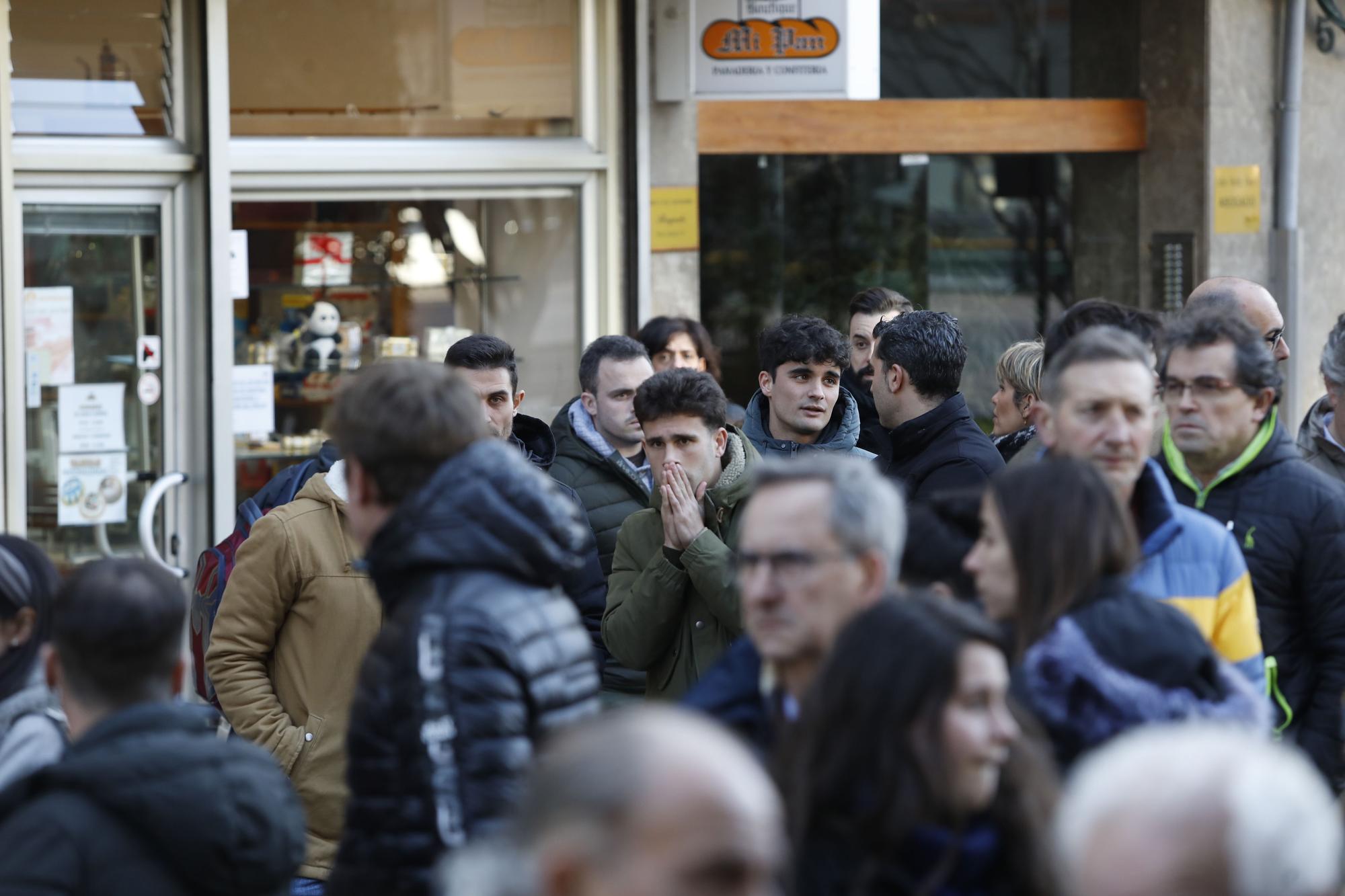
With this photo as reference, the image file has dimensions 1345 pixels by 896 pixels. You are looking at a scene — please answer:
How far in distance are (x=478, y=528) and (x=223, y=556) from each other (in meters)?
2.50

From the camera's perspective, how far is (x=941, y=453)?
17.9 feet

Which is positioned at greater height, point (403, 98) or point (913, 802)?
point (403, 98)

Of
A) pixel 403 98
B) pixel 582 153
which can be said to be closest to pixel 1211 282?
pixel 582 153

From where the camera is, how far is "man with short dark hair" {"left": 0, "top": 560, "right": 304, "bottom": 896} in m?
2.71

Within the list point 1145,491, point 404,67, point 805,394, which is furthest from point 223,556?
point 404,67

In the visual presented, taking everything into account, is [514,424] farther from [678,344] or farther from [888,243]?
[888,243]

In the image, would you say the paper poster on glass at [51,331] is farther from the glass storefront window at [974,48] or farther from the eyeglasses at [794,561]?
the eyeglasses at [794,561]

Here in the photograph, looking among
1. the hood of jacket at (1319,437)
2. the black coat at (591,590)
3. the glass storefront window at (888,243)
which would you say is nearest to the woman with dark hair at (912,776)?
the black coat at (591,590)

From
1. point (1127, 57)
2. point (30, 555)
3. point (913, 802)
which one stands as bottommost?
point (913, 802)

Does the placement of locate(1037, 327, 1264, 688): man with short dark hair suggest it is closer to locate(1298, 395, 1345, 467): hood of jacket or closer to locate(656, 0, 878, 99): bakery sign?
locate(1298, 395, 1345, 467): hood of jacket

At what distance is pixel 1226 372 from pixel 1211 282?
2144 mm

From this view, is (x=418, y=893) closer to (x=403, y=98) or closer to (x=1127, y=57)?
(x=403, y=98)

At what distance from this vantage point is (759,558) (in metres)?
2.81

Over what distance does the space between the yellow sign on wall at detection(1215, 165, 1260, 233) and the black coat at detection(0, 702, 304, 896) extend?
26.8 ft
